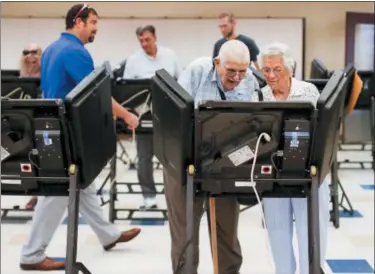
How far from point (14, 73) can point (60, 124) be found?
8.89ft

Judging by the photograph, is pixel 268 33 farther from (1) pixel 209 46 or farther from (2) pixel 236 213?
(2) pixel 236 213

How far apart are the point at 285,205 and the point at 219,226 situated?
0.39 meters

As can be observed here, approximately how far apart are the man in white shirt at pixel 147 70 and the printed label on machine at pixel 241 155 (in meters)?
2.29

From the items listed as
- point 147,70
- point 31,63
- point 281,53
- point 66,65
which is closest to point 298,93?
point 281,53

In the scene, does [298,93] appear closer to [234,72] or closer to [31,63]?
[234,72]

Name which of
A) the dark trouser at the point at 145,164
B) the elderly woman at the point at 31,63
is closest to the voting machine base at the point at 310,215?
the dark trouser at the point at 145,164

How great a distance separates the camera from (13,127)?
2045 mm

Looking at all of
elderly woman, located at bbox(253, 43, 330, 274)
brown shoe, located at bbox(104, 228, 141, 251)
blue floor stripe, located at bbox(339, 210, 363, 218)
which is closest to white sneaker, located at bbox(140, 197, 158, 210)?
brown shoe, located at bbox(104, 228, 141, 251)

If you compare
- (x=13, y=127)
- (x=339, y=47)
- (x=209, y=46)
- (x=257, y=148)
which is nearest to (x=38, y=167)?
(x=13, y=127)

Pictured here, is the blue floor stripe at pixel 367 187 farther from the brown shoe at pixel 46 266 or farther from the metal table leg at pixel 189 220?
the metal table leg at pixel 189 220

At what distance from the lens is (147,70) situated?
431cm

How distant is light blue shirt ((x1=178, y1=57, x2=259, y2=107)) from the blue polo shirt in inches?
22.9

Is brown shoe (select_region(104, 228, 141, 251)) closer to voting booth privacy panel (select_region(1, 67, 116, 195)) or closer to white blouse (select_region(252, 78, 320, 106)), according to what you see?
voting booth privacy panel (select_region(1, 67, 116, 195))

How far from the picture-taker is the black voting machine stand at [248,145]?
188 cm
